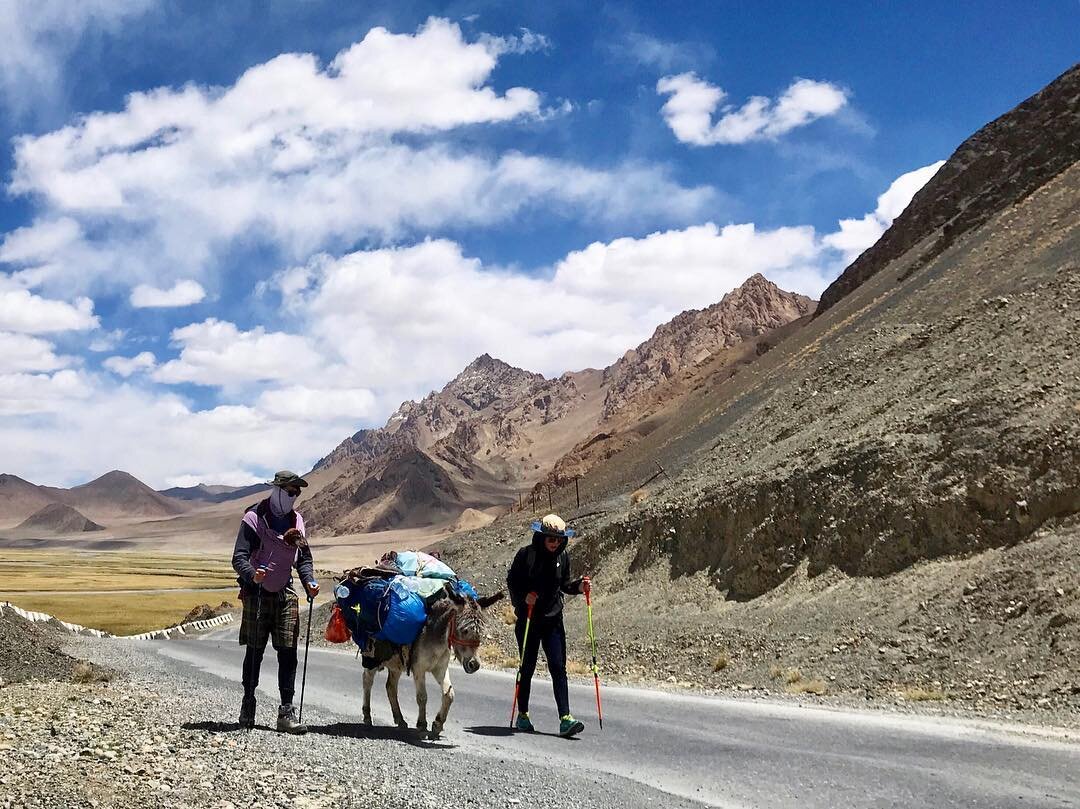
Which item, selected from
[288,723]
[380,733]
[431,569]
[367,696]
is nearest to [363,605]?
[431,569]

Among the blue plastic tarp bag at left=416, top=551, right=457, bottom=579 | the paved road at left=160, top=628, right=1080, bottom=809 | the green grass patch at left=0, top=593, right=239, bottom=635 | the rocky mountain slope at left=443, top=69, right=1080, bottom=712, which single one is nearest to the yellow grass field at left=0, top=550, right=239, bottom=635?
the green grass patch at left=0, top=593, right=239, bottom=635

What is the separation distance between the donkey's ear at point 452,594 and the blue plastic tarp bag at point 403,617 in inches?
11.8

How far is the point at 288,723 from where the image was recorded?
29.0 feet

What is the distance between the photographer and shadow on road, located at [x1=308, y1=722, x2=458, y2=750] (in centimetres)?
895

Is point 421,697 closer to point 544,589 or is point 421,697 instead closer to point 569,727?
point 569,727

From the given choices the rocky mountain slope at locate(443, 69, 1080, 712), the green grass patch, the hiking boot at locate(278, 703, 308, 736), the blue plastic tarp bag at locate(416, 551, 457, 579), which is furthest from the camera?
the green grass patch

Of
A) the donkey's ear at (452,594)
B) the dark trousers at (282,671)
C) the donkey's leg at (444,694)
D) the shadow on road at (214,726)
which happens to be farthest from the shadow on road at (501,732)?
the shadow on road at (214,726)

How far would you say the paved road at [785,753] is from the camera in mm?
6926

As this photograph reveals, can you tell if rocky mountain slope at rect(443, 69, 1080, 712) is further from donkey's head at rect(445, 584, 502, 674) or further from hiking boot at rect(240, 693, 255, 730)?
hiking boot at rect(240, 693, 255, 730)

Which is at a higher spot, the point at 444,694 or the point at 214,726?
the point at 444,694

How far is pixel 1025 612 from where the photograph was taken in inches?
659

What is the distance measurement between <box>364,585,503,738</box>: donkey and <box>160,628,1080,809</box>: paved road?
53cm

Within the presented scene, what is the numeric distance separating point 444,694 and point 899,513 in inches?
713

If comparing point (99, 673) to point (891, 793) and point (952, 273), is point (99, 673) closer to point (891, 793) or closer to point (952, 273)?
point (891, 793)
